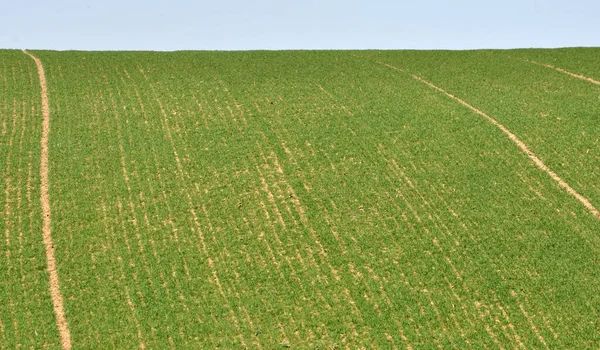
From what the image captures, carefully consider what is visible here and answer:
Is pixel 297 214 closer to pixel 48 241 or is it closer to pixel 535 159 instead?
pixel 48 241

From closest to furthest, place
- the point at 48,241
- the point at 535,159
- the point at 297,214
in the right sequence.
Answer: the point at 48,241 → the point at 297,214 → the point at 535,159

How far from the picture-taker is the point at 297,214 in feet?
75.1

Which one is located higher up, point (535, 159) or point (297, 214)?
point (535, 159)

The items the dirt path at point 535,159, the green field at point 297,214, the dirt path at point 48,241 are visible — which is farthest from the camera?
the dirt path at point 535,159

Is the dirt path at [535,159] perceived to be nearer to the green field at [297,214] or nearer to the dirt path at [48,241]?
the green field at [297,214]

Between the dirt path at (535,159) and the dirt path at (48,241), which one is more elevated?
the dirt path at (535,159)

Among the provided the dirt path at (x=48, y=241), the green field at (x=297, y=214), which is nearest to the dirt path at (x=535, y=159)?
the green field at (x=297, y=214)

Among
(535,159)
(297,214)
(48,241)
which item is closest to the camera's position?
(48,241)

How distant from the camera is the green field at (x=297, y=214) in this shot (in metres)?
18.6

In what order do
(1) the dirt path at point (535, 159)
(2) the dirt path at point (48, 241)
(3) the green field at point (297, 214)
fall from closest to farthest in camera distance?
(2) the dirt path at point (48, 241)
(3) the green field at point (297, 214)
(1) the dirt path at point (535, 159)

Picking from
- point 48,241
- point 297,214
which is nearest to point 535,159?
point 297,214

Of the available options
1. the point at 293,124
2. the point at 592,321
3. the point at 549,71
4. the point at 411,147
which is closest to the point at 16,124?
the point at 293,124

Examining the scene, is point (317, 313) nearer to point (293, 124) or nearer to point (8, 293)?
point (8, 293)

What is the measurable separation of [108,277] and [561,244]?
13218 mm
